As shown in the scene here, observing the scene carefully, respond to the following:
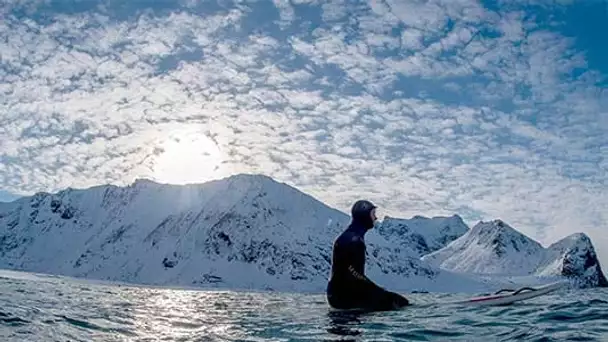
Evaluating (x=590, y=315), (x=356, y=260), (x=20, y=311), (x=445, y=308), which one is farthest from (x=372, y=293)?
(x=20, y=311)

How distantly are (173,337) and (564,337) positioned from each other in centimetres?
760

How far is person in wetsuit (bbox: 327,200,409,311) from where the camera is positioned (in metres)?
16.2

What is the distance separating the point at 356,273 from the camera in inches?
635

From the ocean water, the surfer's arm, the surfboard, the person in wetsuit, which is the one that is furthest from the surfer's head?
the surfboard

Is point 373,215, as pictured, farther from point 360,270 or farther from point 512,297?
point 512,297

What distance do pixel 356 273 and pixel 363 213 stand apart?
5.63 feet

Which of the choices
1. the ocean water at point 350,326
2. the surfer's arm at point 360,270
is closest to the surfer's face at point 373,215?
the surfer's arm at point 360,270

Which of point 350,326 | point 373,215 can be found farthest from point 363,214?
point 350,326

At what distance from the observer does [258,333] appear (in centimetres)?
1273

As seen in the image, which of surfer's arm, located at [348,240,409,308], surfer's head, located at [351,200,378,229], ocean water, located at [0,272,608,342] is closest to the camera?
ocean water, located at [0,272,608,342]

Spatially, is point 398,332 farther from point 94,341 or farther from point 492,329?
point 94,341

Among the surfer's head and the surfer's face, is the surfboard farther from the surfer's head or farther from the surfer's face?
the surfer's head

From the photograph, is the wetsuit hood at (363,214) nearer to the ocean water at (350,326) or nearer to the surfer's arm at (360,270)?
the surfer's arm at (360,270)

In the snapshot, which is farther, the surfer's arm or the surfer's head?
the surfer's head
